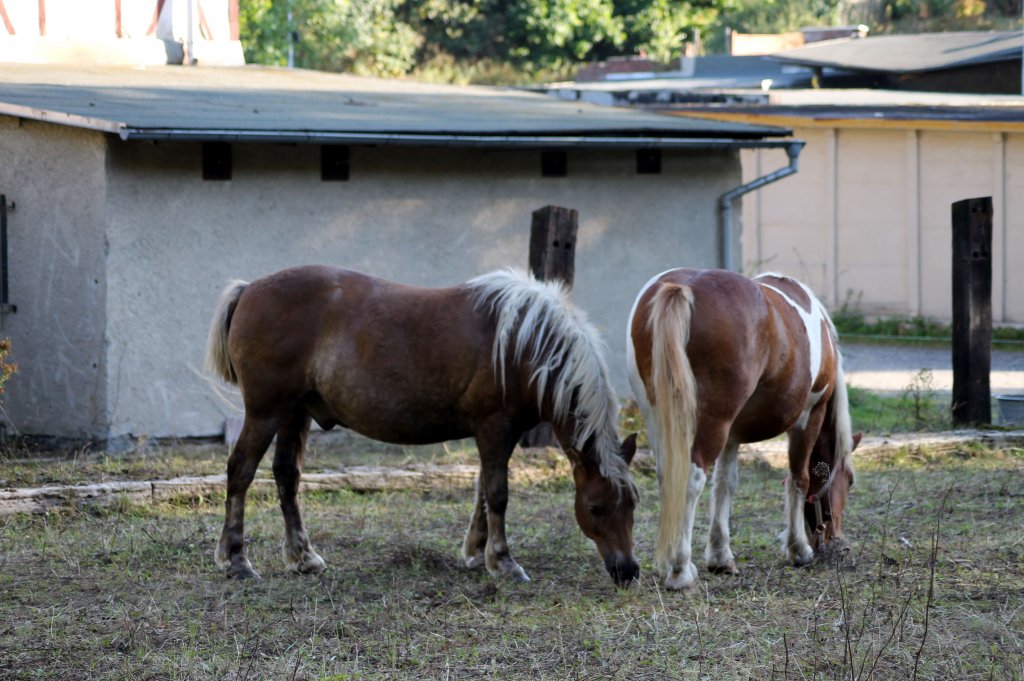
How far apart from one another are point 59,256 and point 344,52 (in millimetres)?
24857

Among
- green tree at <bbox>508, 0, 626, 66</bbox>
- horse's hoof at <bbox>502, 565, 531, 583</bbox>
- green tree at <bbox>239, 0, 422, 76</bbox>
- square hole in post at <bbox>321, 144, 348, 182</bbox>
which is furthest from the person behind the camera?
green tree at <bbox>508, 0, 626, 66</bbox>

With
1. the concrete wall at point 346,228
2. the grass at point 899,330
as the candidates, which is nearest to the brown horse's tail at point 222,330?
the concrete wall at point 346,228

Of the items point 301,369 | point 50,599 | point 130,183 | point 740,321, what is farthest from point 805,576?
point 130,183

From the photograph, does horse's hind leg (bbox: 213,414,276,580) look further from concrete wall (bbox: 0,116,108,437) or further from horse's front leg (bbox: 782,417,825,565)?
concrete wall (bbox: 0,116,108,437)

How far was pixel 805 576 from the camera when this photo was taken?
631 centimetres

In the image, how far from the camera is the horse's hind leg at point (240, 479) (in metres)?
6.41

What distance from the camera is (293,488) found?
656 cm

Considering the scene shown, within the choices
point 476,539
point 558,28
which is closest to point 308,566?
point 476,539

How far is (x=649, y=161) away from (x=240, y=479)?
247 inches

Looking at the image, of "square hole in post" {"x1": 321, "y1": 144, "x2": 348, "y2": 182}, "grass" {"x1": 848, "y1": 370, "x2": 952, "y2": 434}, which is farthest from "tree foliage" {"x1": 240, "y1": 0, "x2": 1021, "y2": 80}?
"grass" {"x1": 848, "y1": 370, "x2": 952, "y2": 434}

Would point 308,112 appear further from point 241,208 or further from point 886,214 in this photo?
point 886,214

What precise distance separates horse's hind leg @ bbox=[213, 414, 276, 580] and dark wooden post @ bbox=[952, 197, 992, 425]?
21.0 ft

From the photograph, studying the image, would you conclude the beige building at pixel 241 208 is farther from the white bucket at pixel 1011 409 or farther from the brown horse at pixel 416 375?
the brown horse at pixel 416 375

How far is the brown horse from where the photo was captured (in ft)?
20.0
